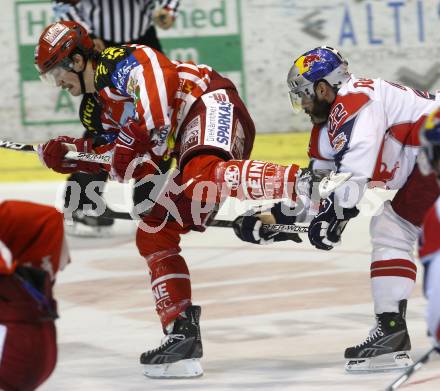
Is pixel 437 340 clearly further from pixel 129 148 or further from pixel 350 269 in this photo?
pixel 350 269

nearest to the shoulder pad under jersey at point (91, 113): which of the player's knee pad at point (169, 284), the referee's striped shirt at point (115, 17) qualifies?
the player's knee pad at point (169, 284)

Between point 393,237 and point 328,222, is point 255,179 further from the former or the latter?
point 393,237

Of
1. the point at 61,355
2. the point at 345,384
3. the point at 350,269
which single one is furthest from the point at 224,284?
the point at 345,384

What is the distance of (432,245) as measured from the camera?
8.72 ft

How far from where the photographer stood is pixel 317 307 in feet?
16.3

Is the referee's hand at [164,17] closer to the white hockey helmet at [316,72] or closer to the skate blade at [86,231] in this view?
the skate blade at [86,231]

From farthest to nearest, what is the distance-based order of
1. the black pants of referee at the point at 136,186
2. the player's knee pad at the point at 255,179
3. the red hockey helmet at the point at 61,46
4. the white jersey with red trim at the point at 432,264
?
1. the black pants of referee at the point at 136,186
2. the red hockey helmet at the point at 61,46
3. the player's knee pad at the point at 255,179
4. the white jersey with red trim at the point at 432,264

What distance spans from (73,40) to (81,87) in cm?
17

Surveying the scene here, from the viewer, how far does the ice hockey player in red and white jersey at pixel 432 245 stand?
2621 millimetres

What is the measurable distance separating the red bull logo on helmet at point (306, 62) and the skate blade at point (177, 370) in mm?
1000

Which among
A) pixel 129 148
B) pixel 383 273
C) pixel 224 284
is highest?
pixel 129 148

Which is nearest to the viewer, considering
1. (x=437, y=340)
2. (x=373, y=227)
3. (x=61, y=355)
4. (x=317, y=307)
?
(x=437, y=340)

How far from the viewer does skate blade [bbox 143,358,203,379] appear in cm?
411

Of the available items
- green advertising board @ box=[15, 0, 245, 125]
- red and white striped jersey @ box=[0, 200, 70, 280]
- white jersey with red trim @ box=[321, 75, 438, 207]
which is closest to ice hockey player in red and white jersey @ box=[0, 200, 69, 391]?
red and white striped jersey @ box=[0, 200, 70, 280]
